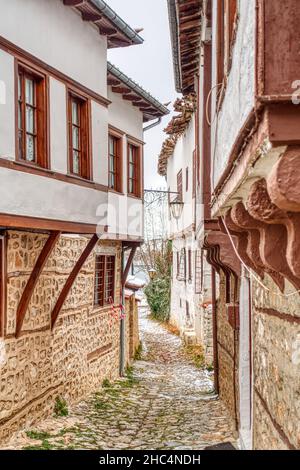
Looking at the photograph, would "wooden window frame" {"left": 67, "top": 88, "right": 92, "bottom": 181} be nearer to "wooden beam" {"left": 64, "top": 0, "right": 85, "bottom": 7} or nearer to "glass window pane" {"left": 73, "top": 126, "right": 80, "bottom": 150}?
"glass window pane" {"left": 73, "top": 126, "right": 80, "bottom": 150}

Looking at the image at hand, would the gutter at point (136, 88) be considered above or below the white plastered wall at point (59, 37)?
above

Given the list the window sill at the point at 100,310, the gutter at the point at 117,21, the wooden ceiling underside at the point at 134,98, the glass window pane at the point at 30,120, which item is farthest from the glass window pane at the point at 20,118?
the window sill at the point at 100,310

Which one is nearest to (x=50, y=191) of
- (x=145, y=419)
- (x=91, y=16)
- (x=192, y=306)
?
(x=91, y=16)

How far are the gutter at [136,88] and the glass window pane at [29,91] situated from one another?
3.21 m

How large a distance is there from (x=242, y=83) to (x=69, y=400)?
8233mm

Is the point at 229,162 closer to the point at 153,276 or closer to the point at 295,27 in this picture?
the point at 295,27

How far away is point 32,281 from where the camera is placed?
306 inches

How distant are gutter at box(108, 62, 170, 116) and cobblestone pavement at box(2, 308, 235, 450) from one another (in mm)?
6230

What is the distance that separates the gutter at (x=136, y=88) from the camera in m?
10.7

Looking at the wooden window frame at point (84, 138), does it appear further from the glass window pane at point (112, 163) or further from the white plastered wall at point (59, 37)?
the glass window pane at point (112, 163)

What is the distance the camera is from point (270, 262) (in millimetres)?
2879

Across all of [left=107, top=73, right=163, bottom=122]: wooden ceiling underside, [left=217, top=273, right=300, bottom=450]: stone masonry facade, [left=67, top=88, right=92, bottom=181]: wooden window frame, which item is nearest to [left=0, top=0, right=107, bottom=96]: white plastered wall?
[left=67, top=88, right=92, bottom=181]: wooden window frame

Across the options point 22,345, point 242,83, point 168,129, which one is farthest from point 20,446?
point 168,129

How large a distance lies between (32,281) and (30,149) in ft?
5.94
